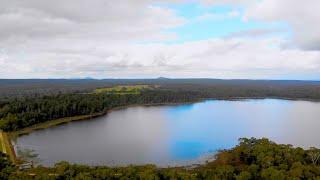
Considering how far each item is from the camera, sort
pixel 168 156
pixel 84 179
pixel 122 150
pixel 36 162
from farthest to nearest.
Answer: pixel 122 150, pixel 168 156, pixel 36 162, pixel 84 179

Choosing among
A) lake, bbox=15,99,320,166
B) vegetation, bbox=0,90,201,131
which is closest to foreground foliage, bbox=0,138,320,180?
lake, bbox=15,99,320,166

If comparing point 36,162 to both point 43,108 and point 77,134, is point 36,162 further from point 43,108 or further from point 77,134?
point 43,108

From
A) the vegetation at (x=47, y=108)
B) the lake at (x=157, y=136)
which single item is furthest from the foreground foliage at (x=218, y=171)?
the vegetation at (x=47, y=108)

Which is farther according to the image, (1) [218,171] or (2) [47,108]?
(2) [47,108]

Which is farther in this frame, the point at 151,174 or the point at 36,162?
the point at 36,162

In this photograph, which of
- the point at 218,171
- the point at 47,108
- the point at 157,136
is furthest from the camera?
the point at 47,108

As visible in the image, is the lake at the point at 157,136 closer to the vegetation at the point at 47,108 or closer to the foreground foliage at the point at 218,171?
the vegetation at the point at 47,108

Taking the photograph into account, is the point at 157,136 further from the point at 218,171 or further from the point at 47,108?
the point at 218,171

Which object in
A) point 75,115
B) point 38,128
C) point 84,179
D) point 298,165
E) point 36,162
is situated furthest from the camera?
point 75,115

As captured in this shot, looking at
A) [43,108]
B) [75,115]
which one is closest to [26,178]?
[43,108]

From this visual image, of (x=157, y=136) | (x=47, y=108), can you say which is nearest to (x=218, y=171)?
(x=157, y=136)
